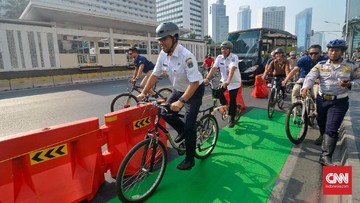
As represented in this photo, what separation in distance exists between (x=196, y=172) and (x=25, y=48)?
19.8m

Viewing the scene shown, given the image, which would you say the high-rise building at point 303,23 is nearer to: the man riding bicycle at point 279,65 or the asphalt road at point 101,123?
the asphalt road at point 101,123

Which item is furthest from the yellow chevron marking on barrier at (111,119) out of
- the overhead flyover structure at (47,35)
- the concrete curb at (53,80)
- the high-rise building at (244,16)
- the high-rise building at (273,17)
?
the high-rise building at (244,16)

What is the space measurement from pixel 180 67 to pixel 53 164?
6.28 ft

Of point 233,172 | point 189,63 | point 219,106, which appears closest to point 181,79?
point 189,63

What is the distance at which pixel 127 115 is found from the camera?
10.9 feet

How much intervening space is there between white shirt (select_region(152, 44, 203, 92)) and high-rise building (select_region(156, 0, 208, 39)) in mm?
115405

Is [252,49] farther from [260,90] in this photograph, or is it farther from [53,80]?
[53,80]

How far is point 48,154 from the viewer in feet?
8.21

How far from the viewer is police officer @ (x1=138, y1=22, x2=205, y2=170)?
2900 mm

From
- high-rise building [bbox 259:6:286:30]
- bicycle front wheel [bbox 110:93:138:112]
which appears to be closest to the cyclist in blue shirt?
bicycle front wheel [bbox 110:93:138:112]

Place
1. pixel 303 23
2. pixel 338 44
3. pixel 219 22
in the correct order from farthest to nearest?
1. pixel 219 22
2. pixel 303 23
3. pixel 338 44

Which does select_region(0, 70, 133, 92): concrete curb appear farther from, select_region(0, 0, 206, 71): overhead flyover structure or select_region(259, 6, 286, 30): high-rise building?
select_region(259, 6, 286, 30): high-rise building

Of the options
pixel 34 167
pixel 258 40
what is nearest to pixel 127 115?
pixel 34 167

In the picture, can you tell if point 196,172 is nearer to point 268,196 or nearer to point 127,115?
point 268,196
